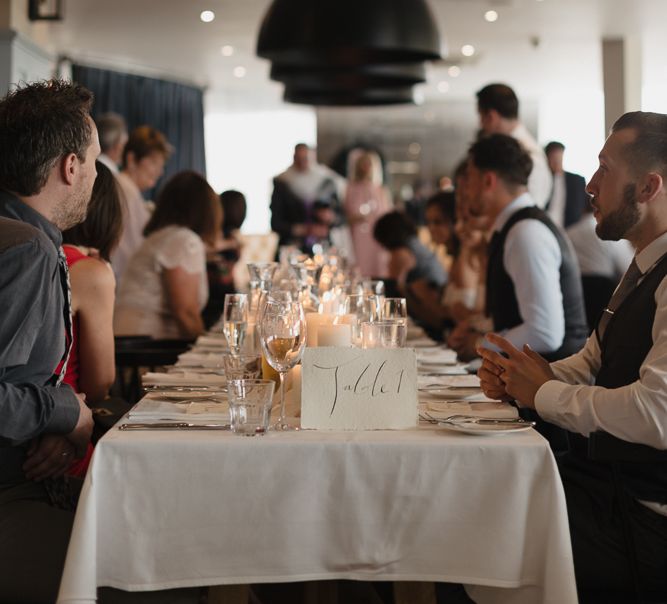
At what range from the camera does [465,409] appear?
204 cm

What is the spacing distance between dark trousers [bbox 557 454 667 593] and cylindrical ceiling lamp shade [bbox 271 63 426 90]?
12.2 ft

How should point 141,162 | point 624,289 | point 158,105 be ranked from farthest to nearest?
point 158,105, point 141,162, point 624,289

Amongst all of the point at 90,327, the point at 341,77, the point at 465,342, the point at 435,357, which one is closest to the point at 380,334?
the point at 90,327

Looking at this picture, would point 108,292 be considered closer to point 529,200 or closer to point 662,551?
point 662,551

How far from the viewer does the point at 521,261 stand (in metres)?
3.50

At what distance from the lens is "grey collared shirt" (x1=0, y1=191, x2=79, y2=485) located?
1.86m

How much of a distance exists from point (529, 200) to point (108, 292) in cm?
177

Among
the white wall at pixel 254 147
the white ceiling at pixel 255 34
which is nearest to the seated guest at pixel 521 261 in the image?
the white ceiling at pixel 255 34

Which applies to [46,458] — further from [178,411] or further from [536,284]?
[536,284]

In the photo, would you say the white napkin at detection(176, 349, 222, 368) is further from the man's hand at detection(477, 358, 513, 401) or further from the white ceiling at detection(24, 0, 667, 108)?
the white ceiling at detection(24, 0, 667, 108)

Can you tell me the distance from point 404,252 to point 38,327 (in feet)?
16.5

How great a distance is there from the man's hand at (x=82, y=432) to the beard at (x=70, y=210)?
36cm

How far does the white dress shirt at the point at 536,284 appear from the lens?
11.4ft

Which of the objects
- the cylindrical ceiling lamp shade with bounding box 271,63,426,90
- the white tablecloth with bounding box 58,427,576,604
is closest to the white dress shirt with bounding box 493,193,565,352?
the white tablecloth with bounding box 58,427,576,604
